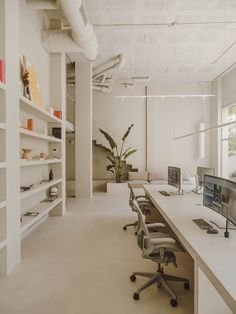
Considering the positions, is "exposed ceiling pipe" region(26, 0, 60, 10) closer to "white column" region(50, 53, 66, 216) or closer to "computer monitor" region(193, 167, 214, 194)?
"white column" region(50, 53, 66, 216)

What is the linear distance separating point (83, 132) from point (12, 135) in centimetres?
494

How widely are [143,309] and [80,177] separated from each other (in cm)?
590

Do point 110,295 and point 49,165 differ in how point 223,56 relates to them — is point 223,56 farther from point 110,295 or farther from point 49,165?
point 110,295

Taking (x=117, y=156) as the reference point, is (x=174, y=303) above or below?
below

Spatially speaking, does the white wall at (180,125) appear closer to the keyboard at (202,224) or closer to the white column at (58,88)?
the white column at (58,88)

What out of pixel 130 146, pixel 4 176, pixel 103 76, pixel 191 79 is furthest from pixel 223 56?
pixel 4 176

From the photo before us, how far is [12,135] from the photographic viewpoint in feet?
9.89

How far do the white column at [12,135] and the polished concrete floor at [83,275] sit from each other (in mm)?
356

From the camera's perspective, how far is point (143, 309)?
2264 mm

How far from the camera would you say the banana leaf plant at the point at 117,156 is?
9141mm

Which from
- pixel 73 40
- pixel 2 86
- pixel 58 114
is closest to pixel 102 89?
pixel 73 40

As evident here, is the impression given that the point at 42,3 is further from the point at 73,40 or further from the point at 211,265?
the point at 211,265

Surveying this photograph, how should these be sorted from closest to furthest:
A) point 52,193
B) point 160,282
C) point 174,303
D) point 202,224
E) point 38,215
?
point 174,303 → point 202,224 → point 160,282 → point 38,215 → point 52,193

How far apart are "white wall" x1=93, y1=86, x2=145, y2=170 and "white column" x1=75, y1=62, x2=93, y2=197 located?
6.56ft
